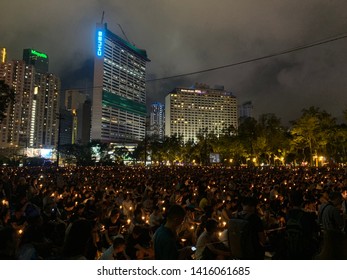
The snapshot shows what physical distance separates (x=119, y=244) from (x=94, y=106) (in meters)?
137

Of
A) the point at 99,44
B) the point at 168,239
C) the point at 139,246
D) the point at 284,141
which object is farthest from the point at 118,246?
the point at 99,44

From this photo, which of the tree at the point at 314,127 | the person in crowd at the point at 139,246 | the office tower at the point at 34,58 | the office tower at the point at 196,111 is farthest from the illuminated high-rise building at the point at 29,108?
the person in crowd at the point at 139,246

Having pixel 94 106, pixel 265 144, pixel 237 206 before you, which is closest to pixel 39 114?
pixel 94 106

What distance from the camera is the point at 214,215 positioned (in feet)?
27.8

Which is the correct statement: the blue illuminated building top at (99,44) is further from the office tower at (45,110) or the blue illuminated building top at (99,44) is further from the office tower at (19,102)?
the office tower at (19,102)

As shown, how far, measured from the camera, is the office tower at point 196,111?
566ft

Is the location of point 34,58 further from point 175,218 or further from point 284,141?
point 175,218

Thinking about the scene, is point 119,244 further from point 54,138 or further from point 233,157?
point 54,138

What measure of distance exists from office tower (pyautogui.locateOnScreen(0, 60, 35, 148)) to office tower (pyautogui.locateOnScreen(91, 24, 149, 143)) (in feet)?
93.7

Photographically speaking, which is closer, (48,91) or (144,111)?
(48,91)

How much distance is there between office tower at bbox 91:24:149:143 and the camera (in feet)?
446

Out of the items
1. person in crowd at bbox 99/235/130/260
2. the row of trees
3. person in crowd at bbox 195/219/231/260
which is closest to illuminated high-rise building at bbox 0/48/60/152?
the row of trees

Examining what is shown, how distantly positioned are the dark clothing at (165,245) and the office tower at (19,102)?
131 metres

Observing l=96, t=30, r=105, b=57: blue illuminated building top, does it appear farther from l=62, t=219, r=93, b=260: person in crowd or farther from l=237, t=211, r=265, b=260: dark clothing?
l=62, t=219, r=93, b=260: person in crowd
